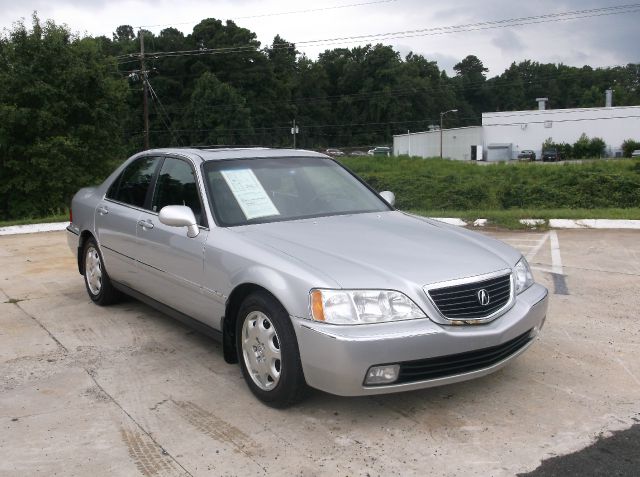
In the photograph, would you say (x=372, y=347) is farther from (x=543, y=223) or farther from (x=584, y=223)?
(x=584, y=223)

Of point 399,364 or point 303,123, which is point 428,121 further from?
point 399,364

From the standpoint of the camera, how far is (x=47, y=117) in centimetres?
2948

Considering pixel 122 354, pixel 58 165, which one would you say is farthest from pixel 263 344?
pixel 58 165

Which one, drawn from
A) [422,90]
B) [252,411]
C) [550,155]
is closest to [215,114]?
[550,155]

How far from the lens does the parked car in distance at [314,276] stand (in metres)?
3.38

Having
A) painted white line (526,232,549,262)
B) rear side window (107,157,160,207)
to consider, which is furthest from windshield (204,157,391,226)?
painted white line (526,232,549,262)

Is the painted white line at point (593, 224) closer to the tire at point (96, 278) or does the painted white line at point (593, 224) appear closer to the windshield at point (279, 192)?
the windshield at point (279, 192)

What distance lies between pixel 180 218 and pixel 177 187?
70cm

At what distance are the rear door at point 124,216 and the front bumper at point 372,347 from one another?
2436 millimetres

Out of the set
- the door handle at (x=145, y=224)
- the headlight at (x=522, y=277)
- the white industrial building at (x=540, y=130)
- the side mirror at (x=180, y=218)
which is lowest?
the headlight at (x=522, y=277)

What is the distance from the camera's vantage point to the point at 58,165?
2956 cm

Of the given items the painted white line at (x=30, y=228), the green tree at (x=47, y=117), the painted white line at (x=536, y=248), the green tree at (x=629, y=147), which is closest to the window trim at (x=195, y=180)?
Answer: the painted white line at (x=536, y=248)

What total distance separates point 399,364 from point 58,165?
29.4 m

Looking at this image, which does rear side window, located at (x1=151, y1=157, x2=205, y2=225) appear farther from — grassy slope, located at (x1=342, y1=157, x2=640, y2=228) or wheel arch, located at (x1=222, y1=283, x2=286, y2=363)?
grassy slope, located at (x1=342, y1=157, x2=640, y2=228)
